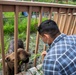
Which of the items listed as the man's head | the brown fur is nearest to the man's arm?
the man's head

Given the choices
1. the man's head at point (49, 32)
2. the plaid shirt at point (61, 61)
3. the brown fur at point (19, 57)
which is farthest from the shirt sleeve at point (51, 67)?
the brown fur at point (19, 57)

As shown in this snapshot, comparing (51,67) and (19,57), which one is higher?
(51,67)

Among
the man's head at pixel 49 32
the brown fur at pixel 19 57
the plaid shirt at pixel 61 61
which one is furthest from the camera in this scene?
the brown fur at pixel 19 57

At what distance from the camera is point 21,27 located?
611 cm

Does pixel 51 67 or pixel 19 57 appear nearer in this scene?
pixel 51 67

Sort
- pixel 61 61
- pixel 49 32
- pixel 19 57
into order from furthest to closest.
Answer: pixel 19 57
pixel 49 32
pixel 61 61

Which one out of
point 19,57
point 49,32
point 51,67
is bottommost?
point 19,57

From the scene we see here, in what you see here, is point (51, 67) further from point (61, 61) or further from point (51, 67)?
point (61, 61)

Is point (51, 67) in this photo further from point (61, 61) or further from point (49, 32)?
point (49, 32)

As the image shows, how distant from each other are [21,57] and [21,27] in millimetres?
3681

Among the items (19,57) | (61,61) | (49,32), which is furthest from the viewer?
(19,57)

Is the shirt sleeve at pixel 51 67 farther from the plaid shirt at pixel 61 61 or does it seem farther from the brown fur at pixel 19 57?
the brown fur at pixel 19 57

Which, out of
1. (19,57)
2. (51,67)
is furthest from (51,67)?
(19,57)

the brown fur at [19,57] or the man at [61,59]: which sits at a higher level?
the man at [61,59]
